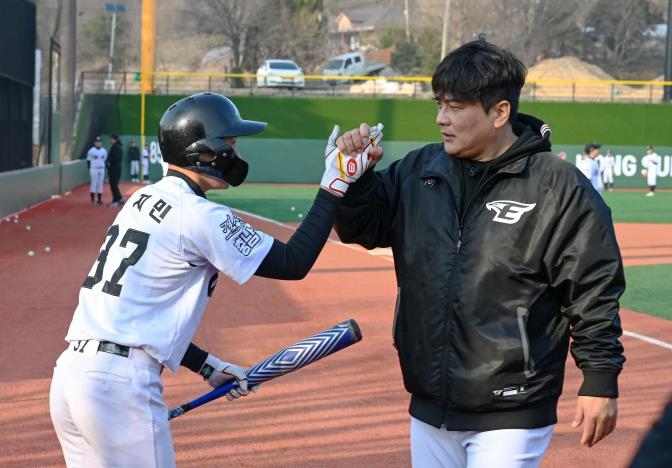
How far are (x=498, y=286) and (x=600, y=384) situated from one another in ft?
1.68

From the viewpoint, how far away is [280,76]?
51.6 meters

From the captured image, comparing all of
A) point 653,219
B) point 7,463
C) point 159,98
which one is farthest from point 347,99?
point 7,463

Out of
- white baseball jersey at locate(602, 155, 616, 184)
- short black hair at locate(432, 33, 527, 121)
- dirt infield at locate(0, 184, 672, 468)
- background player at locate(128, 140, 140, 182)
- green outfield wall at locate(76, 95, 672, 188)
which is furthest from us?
green outfield wall at locate(76, 95, 672, 188)

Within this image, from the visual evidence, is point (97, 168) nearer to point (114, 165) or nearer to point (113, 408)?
point (114, 165)

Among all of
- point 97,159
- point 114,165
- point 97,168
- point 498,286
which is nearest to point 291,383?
point 498,286

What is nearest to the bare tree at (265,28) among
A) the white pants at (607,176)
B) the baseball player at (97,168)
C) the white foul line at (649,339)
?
the white pants at (607,176)

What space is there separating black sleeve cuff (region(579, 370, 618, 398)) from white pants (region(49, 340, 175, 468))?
60.2 inches

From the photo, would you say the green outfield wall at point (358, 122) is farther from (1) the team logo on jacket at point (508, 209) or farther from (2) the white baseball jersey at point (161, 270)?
(1) the team logo on jacket at point (508, 209)

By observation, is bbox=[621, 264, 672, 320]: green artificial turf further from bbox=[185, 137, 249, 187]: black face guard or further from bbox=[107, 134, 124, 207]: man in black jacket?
bbox=[107, 134, 124, 207]: man in black jacket

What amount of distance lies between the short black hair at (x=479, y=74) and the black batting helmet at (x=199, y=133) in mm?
842

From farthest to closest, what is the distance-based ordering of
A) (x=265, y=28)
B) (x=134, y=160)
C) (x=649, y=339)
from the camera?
1. (x=265, y=28)
2. (x=134, y=160)
3. (x=649, y=339)

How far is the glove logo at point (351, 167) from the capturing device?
4031 millimetres

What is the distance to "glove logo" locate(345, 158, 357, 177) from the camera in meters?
4.03

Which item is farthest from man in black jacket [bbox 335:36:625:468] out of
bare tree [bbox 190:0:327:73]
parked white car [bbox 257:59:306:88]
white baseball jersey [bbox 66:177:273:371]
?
bare tree [bbox 190:0:327:73]
